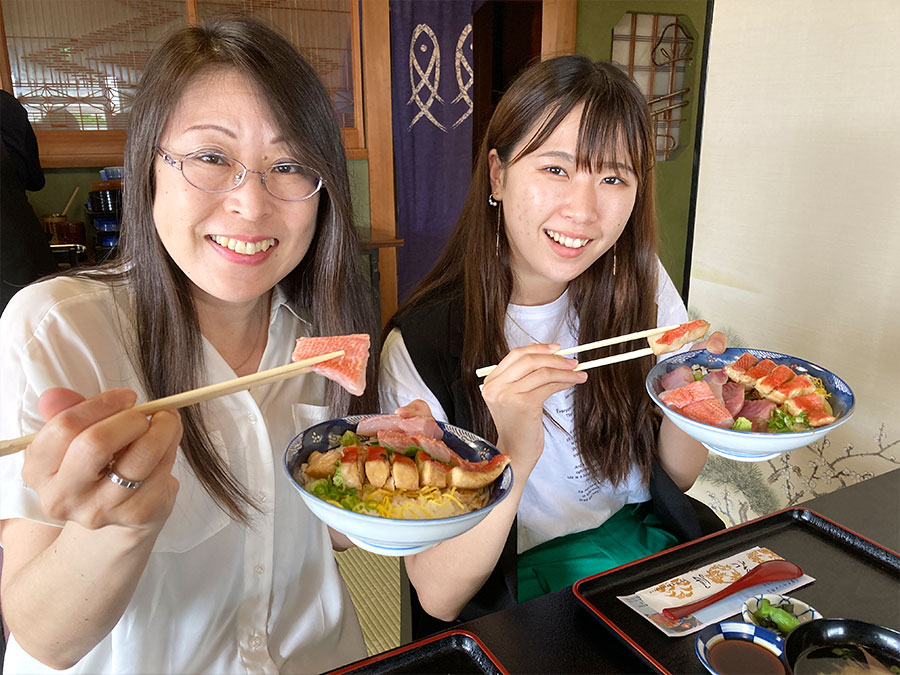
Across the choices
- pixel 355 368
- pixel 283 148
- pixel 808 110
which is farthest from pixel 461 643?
pixel 808 110

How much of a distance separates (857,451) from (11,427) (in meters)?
2.35

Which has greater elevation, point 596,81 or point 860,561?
point 596,81

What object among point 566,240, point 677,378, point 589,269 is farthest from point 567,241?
point 677,378

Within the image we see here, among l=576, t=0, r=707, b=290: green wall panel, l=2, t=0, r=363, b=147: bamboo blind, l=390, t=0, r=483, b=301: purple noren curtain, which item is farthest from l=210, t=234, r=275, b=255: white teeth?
l=576, t=0, r=707, b=290: green wall panel

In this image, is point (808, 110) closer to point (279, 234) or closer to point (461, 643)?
point (279, 234)

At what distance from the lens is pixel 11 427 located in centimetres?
107

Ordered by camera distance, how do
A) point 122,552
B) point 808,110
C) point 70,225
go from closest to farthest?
point 122,552 < point 808,110 < point 70,225

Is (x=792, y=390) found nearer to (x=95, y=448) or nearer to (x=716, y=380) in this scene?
(x=716, y=380)

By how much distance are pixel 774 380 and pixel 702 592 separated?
22.0 inches

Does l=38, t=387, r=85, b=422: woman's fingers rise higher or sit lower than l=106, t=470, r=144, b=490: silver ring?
higher

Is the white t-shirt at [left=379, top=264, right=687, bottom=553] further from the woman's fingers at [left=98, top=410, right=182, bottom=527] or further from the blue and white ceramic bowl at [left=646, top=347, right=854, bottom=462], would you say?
the woman's fingers at [left=98, top=410, right=182, bottom=527]

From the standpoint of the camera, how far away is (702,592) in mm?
1113

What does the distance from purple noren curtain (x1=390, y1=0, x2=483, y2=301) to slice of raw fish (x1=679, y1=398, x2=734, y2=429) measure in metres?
3.06

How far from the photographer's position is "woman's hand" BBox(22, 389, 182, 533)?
0.76m
